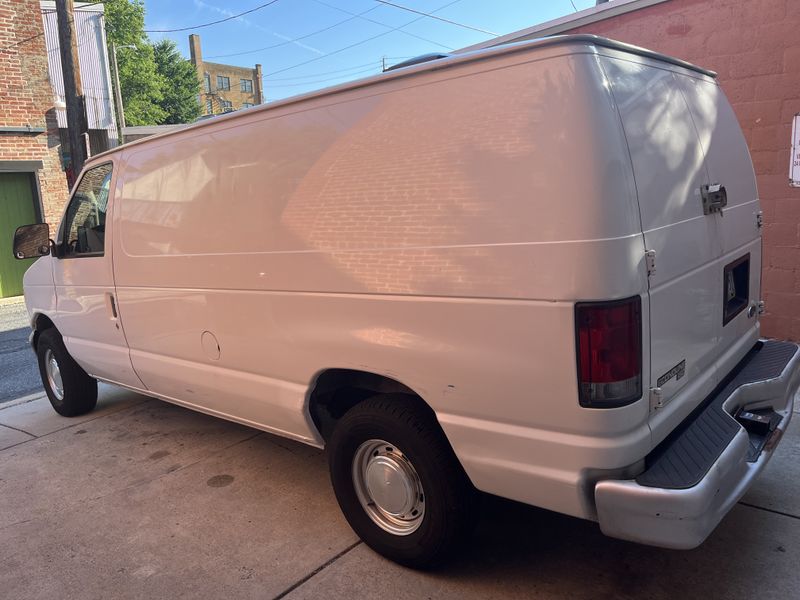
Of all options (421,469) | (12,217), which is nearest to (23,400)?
(421,469)

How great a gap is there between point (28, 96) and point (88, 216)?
12.1m

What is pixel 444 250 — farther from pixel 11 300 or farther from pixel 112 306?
pixel 11 300

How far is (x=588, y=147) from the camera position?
85.0 inches

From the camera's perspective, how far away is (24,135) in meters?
14.2

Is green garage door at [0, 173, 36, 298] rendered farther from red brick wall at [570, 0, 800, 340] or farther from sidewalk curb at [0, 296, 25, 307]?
red brick wall at [570, 0, 800, 340]

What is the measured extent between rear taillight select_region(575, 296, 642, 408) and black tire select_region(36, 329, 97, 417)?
4.78m

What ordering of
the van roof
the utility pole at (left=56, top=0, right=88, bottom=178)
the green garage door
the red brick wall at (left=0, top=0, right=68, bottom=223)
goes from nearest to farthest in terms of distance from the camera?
the van roof < the utility pole at (left=56, top=0, right=88, bottom=178) < the red brick wall at (left=0, top=0, right=68, bottom=223) < the green garage door

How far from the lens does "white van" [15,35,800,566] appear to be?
Result: 221 cm

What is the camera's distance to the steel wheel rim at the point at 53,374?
564 centimetres

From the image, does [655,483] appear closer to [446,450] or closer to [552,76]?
[446,450]

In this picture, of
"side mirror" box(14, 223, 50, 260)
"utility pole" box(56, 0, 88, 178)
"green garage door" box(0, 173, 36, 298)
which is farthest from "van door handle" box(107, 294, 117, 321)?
"green garage door" box(0, 173, 36, 298)

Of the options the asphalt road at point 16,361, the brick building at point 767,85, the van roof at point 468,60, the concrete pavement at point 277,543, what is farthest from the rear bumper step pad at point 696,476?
the asphalt road at point 16,361

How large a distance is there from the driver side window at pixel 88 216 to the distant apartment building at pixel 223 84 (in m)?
57.1

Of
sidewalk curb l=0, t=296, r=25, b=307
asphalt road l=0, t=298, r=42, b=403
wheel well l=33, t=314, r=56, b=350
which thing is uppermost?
Answer: wheel well l=33, t=314, r=56, b=350
